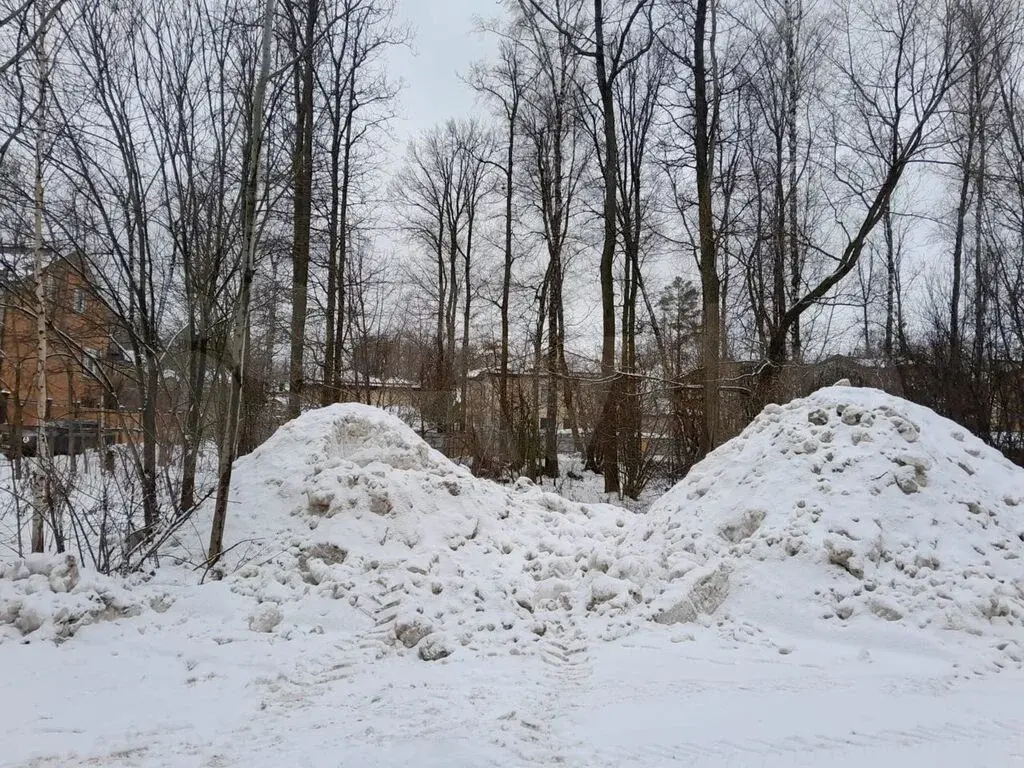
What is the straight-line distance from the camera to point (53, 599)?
477cm

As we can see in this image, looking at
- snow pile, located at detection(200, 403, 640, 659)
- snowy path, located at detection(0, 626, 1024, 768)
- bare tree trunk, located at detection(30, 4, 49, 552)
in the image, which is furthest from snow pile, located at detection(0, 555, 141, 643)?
snow pile, located at detection(200, 403, 640, 659)

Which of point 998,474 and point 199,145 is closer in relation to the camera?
point 998,474

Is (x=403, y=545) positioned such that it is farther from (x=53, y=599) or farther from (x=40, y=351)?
(x=40, y=351)

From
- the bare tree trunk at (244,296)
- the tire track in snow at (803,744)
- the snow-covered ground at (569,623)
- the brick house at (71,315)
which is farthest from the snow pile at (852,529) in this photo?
the brick house at (71,315)

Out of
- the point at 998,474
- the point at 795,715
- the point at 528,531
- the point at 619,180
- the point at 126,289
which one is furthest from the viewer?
the point at 619,180

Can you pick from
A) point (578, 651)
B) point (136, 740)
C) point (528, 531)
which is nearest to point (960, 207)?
point (528, 531)

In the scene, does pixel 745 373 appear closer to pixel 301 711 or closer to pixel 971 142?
pixel 971 142

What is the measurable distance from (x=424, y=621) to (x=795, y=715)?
2.77 metres

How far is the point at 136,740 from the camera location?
345cm

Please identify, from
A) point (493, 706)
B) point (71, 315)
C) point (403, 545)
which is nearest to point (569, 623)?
point (493, 706)

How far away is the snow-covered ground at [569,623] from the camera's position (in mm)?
3510

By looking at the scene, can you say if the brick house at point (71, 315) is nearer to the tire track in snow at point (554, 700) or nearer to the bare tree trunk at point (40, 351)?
the bare tree trunk at point (40, 351)

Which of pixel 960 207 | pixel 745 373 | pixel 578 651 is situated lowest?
pixel 578 651

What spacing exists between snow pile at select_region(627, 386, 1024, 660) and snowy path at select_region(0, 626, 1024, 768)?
1.93 feet
